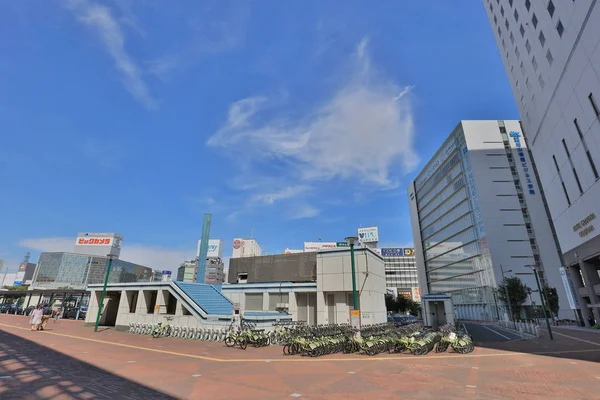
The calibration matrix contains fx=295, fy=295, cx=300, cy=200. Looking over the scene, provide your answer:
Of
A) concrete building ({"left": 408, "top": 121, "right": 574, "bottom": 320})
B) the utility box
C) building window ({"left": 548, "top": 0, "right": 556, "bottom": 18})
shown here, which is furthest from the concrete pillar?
concrete building ({"left": 408, "top": 121, "right": 574, "bottom": 320})

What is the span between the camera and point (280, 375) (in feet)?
30.5

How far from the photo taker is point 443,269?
8425cm

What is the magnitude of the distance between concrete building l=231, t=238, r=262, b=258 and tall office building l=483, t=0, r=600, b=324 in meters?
118

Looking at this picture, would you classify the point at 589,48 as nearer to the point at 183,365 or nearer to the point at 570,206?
the point at 570,206

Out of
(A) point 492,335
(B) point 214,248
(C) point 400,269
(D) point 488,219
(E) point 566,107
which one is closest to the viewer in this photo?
(A) point 492,335

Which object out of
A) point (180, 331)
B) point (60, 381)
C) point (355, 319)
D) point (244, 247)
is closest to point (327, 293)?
point (355, 319)

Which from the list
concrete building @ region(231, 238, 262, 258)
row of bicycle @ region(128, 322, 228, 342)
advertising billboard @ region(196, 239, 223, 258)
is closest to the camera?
row of bicycle @ region(128, 322, 228, 342)

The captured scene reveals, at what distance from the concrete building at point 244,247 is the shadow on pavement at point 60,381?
128449 mm

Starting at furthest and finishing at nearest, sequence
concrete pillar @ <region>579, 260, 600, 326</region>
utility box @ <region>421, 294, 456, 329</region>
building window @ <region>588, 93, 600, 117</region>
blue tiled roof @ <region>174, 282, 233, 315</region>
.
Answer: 1. utility box @ <region>421, 294, 456, 329</region>
2. concrete pillar @ <region>579, 260, 600, 326</region>
3. building window @ <region>588, 93, 600, 117</region>
4. blue tiled roof @ <region>174, 282, 233, 315</region>

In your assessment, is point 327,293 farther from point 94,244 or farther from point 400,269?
point 94,244

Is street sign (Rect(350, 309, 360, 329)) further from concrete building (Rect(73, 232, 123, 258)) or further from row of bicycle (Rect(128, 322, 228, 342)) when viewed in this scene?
concrete building (Rect(73, 232, 123, 258))

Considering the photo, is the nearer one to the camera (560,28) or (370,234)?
(560,28)

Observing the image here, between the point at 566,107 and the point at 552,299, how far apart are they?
4592 centimetres

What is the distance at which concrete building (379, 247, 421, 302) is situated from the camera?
13125 centimetres
